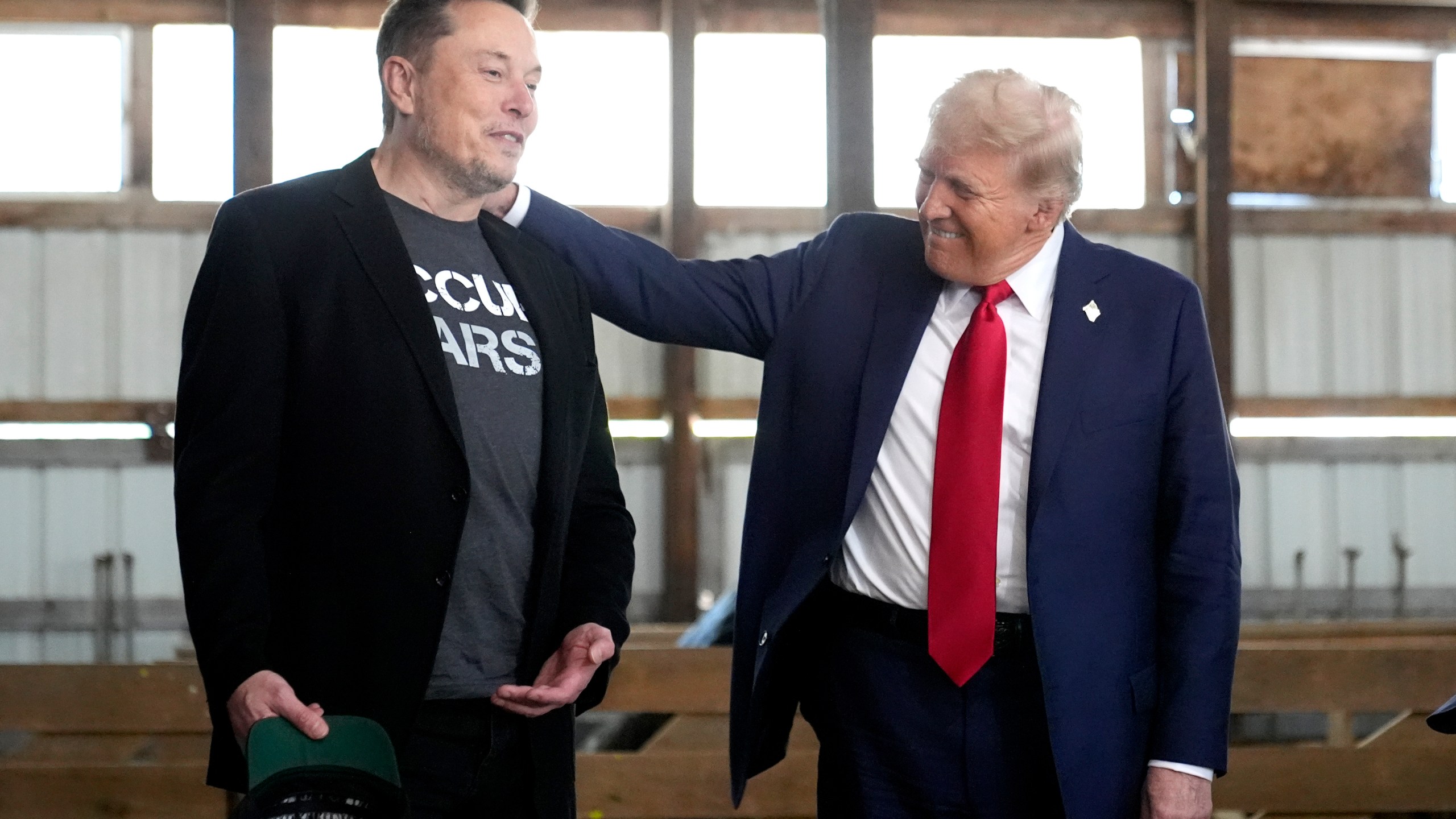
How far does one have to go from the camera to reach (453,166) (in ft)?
5.32

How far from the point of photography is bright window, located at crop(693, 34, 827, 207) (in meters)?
7.63

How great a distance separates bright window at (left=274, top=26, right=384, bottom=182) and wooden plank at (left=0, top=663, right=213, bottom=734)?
4.18 m

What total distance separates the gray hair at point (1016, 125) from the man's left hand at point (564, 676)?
30.8 inches

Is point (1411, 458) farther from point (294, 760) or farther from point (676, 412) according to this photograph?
point (294, 760)

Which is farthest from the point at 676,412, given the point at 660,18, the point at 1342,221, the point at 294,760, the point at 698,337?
the point at 294,760

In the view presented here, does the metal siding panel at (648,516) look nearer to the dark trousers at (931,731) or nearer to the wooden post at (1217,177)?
the wooden post at (1217,177)

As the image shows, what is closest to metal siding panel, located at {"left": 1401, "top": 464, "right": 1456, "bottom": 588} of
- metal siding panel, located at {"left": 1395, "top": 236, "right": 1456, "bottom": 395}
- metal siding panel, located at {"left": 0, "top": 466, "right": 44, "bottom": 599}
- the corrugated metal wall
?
the corrugated metal wall

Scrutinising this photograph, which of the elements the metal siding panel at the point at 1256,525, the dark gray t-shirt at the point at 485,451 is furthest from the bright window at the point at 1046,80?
the dark gray t-shirt at the point at 485,451

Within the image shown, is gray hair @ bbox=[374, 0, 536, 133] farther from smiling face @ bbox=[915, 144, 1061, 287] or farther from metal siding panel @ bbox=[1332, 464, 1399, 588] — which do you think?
metal siding panel @ bbox=[1332, 464, 1399, 588]

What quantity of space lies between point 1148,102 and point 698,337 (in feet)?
22.0

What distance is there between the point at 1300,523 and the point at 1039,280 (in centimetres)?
668

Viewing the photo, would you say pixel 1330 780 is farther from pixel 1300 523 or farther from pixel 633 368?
pixel 633 368

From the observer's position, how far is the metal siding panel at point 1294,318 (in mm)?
7809

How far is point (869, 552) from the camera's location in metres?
1.80
